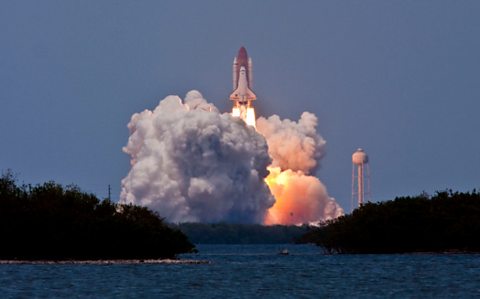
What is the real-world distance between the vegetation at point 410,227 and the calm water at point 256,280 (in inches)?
194

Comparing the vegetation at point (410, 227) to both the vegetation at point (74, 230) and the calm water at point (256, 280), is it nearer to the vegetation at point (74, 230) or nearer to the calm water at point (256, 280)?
the calm water at point (256, 280)

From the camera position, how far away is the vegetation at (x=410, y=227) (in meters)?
121

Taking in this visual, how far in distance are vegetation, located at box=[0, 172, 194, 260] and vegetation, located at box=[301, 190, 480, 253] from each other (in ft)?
48.9

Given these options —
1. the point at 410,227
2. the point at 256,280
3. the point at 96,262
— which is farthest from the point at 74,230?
the point at 410,227

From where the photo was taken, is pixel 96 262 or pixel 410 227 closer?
pixel 96 262

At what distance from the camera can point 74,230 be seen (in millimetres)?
106562

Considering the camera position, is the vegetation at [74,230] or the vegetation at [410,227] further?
the vegetation at [410,227]

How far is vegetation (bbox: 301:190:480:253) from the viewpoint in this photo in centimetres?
12056

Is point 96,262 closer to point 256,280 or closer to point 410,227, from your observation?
point 256,280

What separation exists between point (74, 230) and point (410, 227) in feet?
83.9

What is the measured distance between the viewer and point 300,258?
425 ft

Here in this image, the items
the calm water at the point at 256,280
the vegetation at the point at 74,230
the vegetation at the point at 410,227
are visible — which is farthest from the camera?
the vegetation at the point at 410,227

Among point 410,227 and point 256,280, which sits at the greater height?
point 410,227

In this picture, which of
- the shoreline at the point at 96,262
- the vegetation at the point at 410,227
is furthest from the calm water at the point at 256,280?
the vegetation at the point at 410,227
